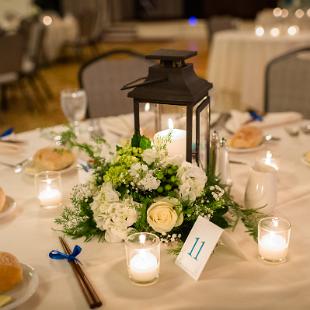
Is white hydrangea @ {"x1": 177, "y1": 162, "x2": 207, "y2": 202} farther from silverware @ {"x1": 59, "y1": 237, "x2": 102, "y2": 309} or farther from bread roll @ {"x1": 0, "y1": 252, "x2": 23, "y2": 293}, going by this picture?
bread roll @ {"x1": 0, "y1": 252, "x2": 23, "y2": 293}

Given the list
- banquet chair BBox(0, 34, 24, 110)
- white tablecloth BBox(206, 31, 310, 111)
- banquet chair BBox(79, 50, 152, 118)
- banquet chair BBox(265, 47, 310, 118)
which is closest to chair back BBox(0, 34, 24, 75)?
banquet chair BBox(0, 34, 24, 110)

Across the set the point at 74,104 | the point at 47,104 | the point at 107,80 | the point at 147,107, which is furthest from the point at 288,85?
the point at 47,104

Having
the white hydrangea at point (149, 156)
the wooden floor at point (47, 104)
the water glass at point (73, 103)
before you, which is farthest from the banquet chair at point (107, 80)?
the wooden floor at point (47, 104)

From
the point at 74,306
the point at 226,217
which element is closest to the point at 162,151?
the point at 226,217

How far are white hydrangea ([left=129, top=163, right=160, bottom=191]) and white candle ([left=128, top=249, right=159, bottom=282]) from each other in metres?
0.15

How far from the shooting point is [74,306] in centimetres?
88

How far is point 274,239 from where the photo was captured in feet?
3.28

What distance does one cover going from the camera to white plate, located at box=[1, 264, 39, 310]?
2.83 ft

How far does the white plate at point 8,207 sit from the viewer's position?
1.23m

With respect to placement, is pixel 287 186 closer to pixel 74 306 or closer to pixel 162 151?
pixel 162 151

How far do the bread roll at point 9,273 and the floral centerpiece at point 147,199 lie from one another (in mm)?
203

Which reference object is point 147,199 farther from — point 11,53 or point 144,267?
point 11,53

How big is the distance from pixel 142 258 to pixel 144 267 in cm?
2

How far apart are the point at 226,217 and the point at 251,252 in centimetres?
14
